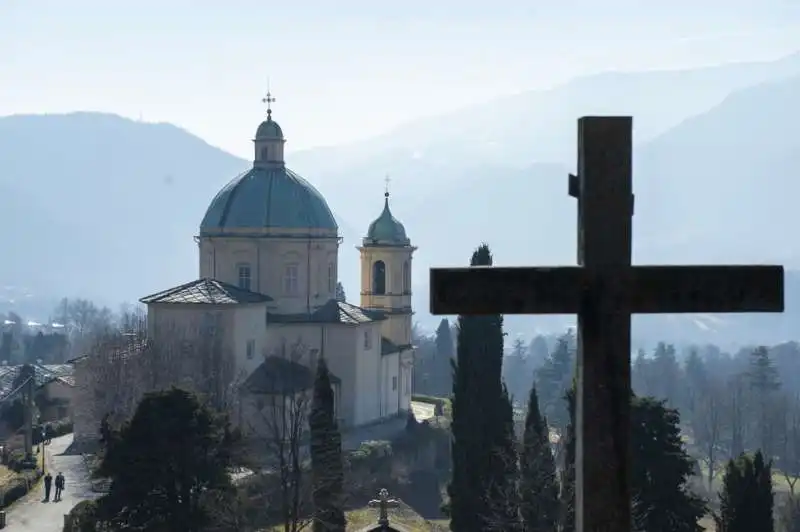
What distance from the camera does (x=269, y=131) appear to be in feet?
139

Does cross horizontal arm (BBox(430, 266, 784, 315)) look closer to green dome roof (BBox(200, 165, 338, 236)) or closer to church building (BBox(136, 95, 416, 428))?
church building (BBox(136, 95, 416, 428))

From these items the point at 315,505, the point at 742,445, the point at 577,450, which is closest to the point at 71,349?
the point at 742,445

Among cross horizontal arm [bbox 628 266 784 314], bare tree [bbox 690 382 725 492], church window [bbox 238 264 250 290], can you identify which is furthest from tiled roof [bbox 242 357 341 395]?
cross horizontal arm [bbox 628 266 784 314]

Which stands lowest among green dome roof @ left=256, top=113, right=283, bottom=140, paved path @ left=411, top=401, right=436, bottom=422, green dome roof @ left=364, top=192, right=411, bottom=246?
paved path @ left=411, top=401, right=436, bottom=422

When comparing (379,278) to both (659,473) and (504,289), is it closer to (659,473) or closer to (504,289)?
(659,473)

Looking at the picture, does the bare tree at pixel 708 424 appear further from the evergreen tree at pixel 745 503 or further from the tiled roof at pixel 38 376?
the evergreen tree at pixel 745 503

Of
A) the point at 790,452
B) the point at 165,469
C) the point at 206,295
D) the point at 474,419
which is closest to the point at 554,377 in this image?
the point at 790,452

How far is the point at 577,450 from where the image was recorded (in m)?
4.88

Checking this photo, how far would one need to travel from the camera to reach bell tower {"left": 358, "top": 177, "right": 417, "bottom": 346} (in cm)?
4334

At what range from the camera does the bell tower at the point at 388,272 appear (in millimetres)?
43344

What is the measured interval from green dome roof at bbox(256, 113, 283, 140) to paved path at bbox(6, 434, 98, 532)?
1157cm

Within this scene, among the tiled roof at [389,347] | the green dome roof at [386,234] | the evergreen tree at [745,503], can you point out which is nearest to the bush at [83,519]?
the evergreen tree at [745,503]

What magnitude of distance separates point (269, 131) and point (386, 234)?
16.0 ft

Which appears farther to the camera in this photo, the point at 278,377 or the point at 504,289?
the point at 278,377
